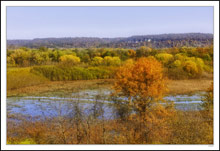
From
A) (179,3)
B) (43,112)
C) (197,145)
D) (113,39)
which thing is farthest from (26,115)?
(179,3)

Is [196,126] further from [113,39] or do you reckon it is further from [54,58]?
[54,58]

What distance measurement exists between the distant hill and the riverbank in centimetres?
92

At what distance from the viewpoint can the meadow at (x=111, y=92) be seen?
5.55 m

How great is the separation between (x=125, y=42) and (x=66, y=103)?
2.13 m

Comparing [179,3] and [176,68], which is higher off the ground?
[179,3]

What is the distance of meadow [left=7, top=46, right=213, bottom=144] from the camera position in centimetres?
555

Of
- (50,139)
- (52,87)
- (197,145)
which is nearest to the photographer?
(197,145)

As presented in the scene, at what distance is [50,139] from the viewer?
543 centimetres

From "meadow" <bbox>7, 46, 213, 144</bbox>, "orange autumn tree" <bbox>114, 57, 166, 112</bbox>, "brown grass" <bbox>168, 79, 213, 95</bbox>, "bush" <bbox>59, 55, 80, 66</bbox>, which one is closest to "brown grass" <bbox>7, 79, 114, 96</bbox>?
"meadow" <bbox>7, 46, 213, 144</bbox>

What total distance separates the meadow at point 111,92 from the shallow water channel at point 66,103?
0.08 feet

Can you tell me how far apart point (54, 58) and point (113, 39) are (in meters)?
Answer: 1.59

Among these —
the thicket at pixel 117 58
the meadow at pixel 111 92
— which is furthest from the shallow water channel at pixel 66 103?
the thicket at pixel 117 58

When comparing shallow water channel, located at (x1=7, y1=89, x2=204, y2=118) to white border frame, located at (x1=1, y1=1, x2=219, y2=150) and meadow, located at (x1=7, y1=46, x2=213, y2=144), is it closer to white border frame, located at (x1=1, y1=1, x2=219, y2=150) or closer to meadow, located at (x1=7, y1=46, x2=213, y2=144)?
meadow, located at (x1=7, y1=46, x2=213, y2=144)

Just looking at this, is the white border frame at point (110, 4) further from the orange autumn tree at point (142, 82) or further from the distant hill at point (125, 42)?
the orange autumn tree at point (142, 82)
